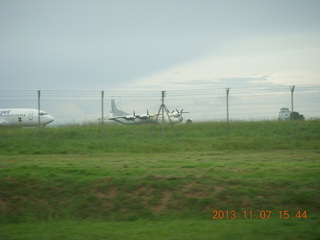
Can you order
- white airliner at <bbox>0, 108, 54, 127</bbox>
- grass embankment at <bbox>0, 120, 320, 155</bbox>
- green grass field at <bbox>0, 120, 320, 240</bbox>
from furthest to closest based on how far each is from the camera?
1. white airliner at <bbox>0, 108, 54, 127</bbox>
2. grass embankment at <bbox>0, 120, 320, 155</bbox>
3. green grass field at <bbox>0, 120, 320, 240</bbox>

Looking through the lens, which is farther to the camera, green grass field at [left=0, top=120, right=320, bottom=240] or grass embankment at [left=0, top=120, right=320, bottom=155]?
grass embankment at [left=0, top=120, right=320, bottom=155]

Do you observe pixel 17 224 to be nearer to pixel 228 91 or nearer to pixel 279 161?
pixel 279 161

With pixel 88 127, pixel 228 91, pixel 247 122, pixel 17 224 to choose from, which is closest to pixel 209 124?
pixel 247 122

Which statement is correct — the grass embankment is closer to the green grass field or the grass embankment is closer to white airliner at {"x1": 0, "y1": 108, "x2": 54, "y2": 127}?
the green grass field

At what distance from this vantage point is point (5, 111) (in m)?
43.5
